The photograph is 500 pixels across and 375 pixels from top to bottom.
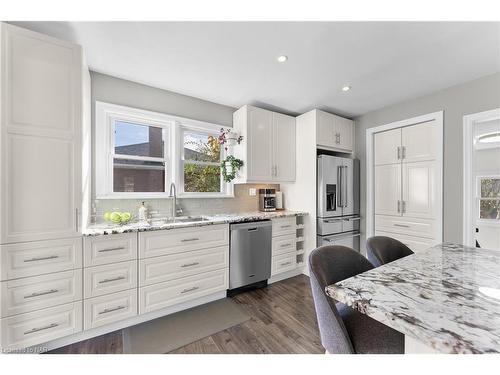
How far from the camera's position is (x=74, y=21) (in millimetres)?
1587

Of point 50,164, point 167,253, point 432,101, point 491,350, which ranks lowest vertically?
point 167,253

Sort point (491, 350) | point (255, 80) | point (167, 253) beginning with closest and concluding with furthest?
point (491, 350), point (167, 253), point (255, 80)

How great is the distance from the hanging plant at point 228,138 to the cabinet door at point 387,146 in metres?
2.08

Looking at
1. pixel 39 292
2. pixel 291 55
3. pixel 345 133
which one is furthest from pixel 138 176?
pixel 345 133

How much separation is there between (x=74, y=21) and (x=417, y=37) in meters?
2.61

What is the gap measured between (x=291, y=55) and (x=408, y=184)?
2.35 meters

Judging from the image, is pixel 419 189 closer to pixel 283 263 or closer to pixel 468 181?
pixel 468 181

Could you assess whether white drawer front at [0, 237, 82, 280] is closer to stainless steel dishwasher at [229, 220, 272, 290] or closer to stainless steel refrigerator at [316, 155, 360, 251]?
stainless steel dishwasher at [229, 220, 272, 290]

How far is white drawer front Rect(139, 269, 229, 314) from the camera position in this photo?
1996 millimetres

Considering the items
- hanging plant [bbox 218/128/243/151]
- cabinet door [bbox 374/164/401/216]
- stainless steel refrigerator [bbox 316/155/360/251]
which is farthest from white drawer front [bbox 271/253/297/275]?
hanging plant [bbox 218/128/243/151]

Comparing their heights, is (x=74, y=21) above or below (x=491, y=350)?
above

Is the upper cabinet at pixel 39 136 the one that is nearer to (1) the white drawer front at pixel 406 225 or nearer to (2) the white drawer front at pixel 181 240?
(2) the white drawer front at pixel 181 240
